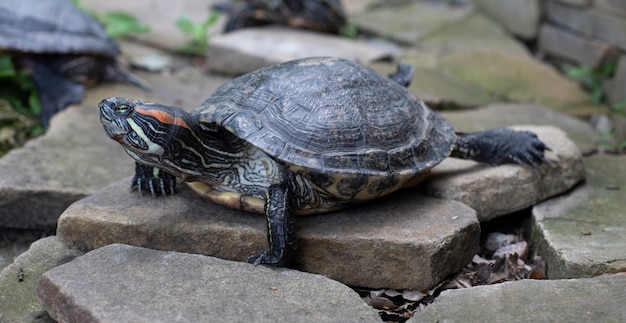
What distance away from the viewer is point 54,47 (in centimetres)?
669

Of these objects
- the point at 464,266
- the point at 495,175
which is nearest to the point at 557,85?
the point at 495,175

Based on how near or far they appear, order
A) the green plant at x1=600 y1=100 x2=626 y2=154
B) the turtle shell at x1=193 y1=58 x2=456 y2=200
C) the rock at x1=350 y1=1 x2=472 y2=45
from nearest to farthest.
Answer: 1. the turtle shell at x1=193 y1=58 x2=456 y2=200
2. the green plant at x1=600 y1=100 x2=626 y2=154
3. the rock at x1=350 y1=1 x2=472 y2=45

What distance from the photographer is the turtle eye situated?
3398mm

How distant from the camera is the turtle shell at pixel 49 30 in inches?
258

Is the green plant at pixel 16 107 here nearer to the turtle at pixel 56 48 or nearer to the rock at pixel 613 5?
the turtle at pixel 56 48

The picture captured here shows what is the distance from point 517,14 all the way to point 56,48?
227 inches

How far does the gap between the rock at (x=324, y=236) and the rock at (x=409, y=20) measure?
5170 millimetres

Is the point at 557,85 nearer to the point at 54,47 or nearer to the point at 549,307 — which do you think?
the point at 549,307

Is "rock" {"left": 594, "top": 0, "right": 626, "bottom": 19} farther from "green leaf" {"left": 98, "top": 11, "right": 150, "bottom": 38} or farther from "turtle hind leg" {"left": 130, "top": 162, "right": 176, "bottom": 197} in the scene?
"green leaf" {"left": 98, "top": 11, "right": 150, "bottom": 38}

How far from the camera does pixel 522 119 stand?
19.8 feet

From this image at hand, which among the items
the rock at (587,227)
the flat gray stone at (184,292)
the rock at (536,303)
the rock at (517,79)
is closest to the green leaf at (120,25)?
the rock at (517,79)

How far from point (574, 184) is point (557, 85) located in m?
2.95

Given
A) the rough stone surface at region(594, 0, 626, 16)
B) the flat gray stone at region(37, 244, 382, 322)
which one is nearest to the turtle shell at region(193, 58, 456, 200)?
the flat gray stone at region(37, 244, 382, 322)

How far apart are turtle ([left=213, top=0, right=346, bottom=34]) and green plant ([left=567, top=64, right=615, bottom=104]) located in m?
3.03
